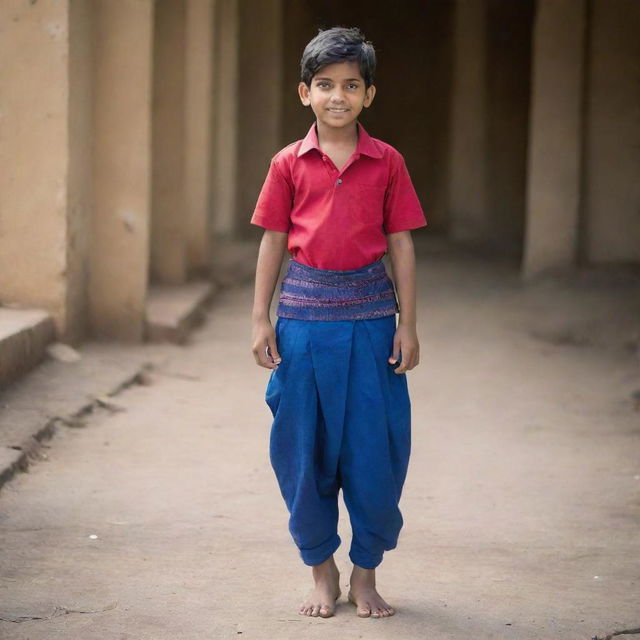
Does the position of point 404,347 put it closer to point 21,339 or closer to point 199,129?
point 21,339

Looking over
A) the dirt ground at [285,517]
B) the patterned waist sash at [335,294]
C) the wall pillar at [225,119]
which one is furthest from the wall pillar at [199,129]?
the patterned waist sash at [335,294]

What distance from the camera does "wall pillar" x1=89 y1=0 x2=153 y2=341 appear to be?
7.32 m

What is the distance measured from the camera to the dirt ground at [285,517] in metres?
3.29

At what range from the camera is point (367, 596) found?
10.8 feet

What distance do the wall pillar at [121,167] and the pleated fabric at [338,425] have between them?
4.39 metres

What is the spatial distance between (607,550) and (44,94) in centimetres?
411

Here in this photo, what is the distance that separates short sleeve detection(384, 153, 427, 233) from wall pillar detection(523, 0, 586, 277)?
23.3ft

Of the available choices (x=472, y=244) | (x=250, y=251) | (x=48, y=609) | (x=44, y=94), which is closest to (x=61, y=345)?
(x=44, y=94)

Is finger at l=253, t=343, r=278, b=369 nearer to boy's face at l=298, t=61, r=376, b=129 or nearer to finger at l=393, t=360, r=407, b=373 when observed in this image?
finger at l=393, t=360, r=407, b=373

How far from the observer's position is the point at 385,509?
3189 mm

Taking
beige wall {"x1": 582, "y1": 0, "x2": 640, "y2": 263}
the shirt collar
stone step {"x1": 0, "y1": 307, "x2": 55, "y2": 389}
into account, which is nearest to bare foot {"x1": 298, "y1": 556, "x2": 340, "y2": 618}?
the shirt collar

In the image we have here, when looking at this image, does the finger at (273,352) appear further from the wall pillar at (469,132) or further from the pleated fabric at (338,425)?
the wall pillar at (469,132)

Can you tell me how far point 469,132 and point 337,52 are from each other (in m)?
11.1

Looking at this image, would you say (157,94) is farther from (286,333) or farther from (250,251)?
(286,333)
